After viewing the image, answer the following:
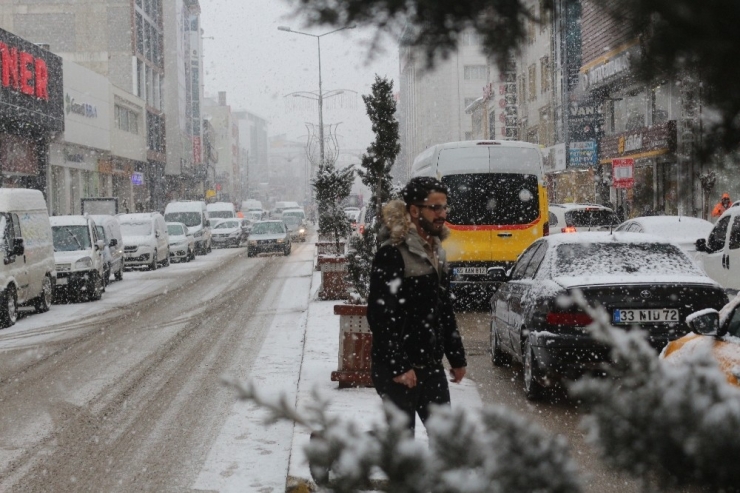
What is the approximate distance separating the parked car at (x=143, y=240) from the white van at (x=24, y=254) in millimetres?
13148

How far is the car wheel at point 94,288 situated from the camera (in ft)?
71.2

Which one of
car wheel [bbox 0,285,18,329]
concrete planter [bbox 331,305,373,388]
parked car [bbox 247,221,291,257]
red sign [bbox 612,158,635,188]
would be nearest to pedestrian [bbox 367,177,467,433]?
concrete planter [bbox 331,305,373,388]

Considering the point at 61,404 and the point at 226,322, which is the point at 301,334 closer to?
the point at 226,322

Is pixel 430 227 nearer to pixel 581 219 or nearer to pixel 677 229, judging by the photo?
pixel 677 229

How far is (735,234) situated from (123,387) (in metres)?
8.74

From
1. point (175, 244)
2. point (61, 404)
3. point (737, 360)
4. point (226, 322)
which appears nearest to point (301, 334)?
point (226, 322)

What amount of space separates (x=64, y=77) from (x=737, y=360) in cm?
4152

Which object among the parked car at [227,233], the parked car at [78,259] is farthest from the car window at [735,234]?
the parked car at [227,233]

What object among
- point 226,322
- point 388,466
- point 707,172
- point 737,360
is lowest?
point 226,322

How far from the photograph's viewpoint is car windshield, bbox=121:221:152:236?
110 feet

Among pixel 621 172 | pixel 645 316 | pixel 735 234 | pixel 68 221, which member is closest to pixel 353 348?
pixel 645 316

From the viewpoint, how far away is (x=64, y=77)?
1690 inches

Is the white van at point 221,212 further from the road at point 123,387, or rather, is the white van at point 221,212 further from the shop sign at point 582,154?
the road at point 123,387

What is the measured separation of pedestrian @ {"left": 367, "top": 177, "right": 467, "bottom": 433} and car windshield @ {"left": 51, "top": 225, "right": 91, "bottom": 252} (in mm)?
18850
